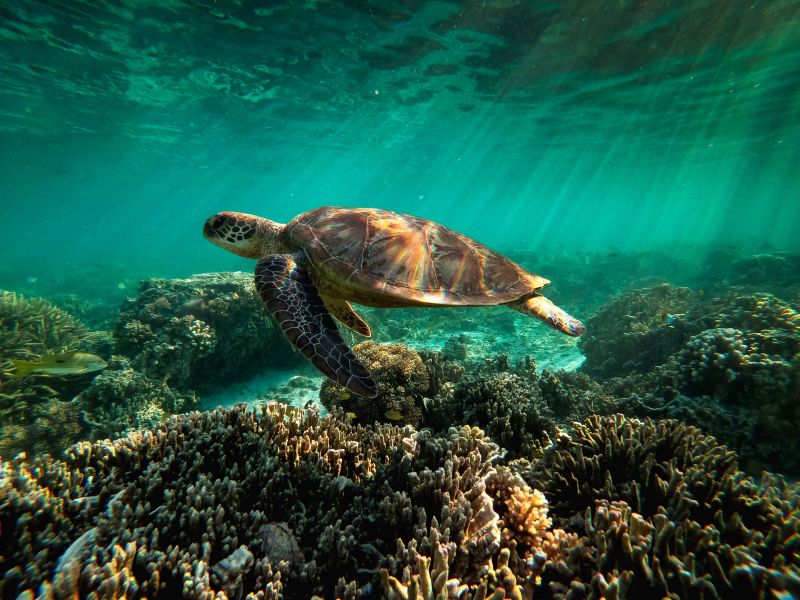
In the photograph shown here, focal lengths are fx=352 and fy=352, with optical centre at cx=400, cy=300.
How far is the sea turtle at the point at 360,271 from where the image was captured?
144 inches

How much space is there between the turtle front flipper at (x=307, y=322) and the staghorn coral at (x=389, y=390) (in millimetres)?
1263

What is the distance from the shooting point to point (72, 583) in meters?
1.71

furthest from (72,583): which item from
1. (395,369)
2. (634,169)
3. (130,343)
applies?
(634,169)

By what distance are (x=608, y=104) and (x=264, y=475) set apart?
2600 cm

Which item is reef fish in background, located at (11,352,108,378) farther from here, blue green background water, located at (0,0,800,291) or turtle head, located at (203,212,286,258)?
blue green background water, located at (0,0,800,291)

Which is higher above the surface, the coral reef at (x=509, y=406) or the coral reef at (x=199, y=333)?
the coral reef at (x=509, y=406)

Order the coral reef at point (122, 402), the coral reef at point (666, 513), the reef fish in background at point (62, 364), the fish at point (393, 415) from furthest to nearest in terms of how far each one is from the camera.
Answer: the coral reef at point (122, 402) < the reef fish in background at point (62, 364) < the fish at point (393, 415) < the coral reef at point (666, 513)

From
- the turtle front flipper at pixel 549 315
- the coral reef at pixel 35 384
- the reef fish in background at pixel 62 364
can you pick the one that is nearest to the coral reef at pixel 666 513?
the turtle front flipper at pixel 549 315

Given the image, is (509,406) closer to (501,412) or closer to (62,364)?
(501,412)

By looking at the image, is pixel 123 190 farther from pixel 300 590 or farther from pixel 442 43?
pixel 300 590

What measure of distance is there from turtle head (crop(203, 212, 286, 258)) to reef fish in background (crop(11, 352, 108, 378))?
107 inches

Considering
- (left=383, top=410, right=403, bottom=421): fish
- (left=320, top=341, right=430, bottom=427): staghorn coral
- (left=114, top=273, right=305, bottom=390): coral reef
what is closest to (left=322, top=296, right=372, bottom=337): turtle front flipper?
(left=320, top=341, right=430, bottom=427): staghorn coral

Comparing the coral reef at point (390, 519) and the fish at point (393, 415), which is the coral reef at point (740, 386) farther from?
the fish at point (393, 415)

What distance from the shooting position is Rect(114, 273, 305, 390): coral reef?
732 cm
